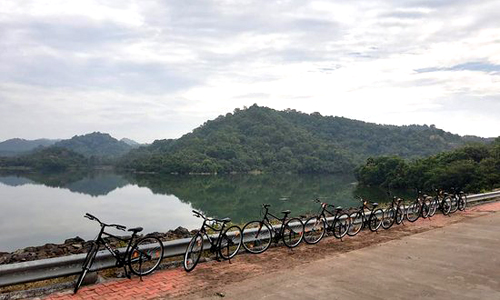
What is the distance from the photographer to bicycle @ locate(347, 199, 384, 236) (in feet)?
29.5

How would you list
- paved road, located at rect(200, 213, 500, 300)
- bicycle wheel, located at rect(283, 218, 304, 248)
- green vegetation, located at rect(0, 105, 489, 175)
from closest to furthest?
1. paved road, located at rect(200, 213, 500, 300)
2. bicycle wheel, located at rect(283, 218, 304, 248)
3. green vegetation, located at rect(0, 105, 489, 175)

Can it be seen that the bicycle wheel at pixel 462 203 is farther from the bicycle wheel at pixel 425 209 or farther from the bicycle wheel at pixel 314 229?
the bicycle wheel at pixel 314 229

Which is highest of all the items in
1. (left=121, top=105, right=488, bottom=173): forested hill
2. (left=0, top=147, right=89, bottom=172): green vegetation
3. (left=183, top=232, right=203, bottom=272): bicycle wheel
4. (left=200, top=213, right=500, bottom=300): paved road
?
(left=121, top=105, right=488, bottom=173): forested hill

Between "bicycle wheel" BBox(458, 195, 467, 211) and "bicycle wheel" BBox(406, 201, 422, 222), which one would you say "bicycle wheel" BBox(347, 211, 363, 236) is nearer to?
"bicycle wheel" BBox(406, 201, 422, 222)

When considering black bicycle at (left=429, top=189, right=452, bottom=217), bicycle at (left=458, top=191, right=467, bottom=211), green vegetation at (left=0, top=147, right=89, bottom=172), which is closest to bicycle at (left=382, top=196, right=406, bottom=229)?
black bicycle at (left=429, top=189, right=452, bottom=217)

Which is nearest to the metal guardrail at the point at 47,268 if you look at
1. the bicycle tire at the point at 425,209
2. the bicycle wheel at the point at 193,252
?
the bicycle wheel at the point at 193,252

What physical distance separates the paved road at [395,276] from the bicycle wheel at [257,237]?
1141 millimetres

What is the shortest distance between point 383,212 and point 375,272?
4116 millimetres

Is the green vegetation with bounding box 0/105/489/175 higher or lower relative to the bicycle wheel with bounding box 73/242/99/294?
higher

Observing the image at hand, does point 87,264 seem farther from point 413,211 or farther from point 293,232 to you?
point 413,211

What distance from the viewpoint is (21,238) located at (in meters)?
28.3

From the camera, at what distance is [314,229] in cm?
806

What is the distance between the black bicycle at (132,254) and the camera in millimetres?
5035

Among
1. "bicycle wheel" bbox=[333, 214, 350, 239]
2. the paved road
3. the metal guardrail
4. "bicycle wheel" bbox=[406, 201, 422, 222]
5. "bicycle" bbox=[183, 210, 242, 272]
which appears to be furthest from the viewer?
"bicycle wheel" bbox=[406, 201, 422, 222]
